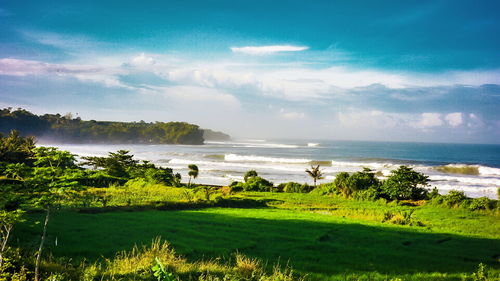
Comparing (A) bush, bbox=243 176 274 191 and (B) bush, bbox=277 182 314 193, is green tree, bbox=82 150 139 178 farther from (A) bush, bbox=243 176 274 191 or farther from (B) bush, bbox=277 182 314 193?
(B) bush, bbox=277 182 314 193

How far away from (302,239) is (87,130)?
546 ft

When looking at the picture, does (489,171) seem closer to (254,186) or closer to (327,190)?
(327,190)

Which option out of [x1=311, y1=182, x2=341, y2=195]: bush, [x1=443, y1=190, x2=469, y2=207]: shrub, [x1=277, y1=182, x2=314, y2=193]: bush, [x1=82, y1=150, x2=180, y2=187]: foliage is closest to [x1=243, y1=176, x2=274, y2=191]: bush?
[x1=277, y1=182, x2=314, y2=193]: bush

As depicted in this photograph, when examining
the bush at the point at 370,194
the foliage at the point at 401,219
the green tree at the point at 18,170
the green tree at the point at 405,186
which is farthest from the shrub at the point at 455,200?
the green tree at the point at 18,170

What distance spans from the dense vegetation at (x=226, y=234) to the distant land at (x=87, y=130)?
12892 cm

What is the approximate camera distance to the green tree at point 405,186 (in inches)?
1236

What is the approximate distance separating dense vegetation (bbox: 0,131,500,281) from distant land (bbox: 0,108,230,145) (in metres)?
129

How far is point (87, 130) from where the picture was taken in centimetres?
16050

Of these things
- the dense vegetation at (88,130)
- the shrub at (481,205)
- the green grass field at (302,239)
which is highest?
the dense vegetation at (88,130)

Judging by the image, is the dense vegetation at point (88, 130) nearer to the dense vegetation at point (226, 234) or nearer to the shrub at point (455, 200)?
the dense vegetation at point (226, 234)

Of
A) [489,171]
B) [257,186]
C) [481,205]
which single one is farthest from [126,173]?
[489,171]

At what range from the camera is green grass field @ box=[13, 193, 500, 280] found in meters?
12.2

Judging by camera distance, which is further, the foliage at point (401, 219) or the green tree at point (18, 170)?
the foliage at point (401, 219)

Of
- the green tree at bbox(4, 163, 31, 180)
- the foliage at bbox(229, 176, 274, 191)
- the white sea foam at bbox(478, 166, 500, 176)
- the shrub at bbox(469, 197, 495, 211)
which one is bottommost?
the foliage at bbox(229, 176, 274, 191)
